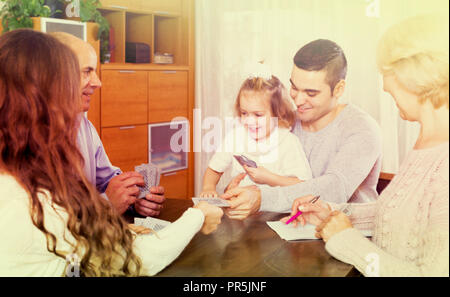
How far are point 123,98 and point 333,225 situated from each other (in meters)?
0.77

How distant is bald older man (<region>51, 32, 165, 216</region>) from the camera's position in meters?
1.38

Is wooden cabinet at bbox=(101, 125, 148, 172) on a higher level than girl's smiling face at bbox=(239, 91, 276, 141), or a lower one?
lower

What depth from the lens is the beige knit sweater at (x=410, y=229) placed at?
0.92 m

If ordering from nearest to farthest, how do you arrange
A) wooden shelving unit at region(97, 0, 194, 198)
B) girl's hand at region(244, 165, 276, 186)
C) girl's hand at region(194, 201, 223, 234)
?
1. girl's hand at region(194, 201, 223, 234)
2. girl's hand at region(244, 165, 276, 186)
3. wooden shelving unit at region(97, 0, 194, 198)

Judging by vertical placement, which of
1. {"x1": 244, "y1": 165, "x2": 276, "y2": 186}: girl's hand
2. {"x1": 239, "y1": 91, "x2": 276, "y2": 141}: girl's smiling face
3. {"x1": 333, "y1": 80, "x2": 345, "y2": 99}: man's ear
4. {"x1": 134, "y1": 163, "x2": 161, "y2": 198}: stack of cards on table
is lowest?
{"x1": 134, "y1": 163, "x2": 161, "y2": 198}: stack of cards on table

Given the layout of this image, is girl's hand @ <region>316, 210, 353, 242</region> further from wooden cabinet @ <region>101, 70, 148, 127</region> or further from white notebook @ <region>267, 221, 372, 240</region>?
wooden cabinet @ <region>101, 70, 148, 127</region>

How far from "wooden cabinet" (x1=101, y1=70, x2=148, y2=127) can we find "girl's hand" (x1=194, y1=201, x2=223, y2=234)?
42 cm

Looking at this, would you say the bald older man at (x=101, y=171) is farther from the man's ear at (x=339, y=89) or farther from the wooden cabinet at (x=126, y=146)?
the man's ear at (x=339, y=89)

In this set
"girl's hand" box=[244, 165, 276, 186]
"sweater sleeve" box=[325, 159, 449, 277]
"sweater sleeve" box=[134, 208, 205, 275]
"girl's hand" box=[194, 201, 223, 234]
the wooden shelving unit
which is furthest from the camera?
the wooden shelving unit

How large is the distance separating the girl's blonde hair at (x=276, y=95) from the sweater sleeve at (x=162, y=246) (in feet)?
1.28

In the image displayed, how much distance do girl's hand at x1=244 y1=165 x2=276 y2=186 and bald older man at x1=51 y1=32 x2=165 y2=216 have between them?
293 millimetres

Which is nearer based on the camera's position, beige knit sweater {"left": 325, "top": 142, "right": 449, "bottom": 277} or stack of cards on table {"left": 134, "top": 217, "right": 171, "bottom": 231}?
beige knit sweater {"left": 325, "top": 142, "right": 449, "bottom": 277}

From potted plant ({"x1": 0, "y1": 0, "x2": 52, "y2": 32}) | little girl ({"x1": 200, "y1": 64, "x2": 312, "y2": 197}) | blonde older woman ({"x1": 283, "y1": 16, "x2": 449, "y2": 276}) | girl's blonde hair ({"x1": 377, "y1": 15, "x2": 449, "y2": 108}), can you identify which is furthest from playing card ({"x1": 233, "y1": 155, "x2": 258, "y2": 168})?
potted plant ({"x1": 0, "y1": 0, "x2": 52, "y2": 32})

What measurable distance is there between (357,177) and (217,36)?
582 mm
